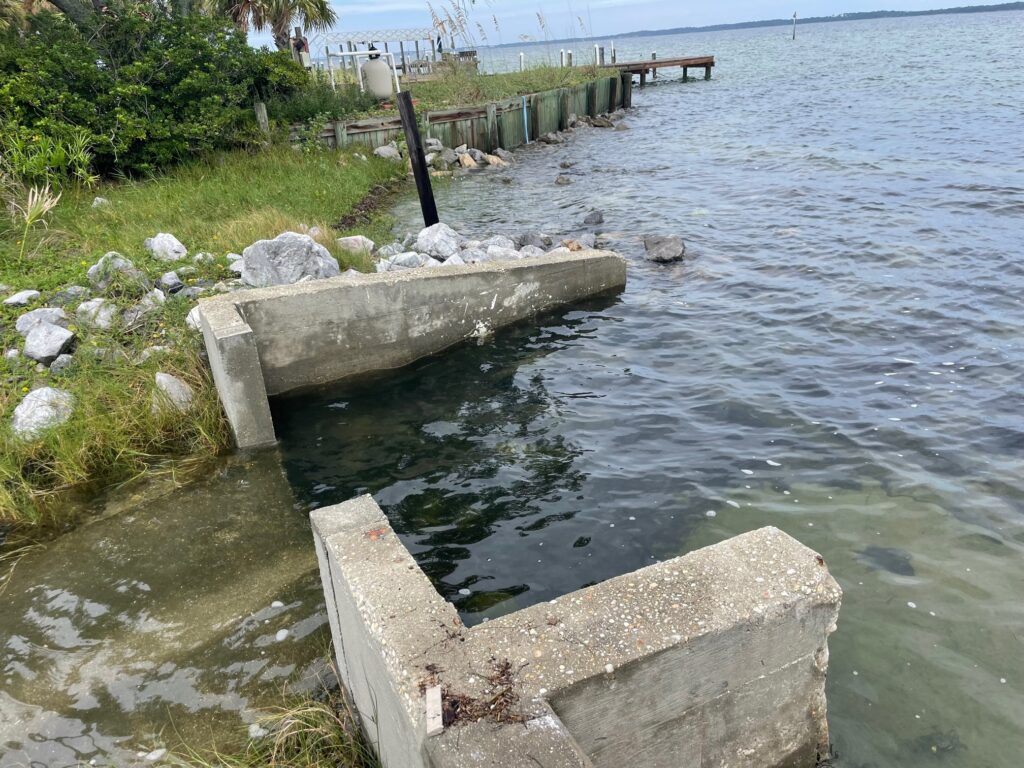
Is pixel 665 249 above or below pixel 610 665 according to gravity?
below

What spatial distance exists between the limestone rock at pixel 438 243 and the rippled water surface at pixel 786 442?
2.74 m

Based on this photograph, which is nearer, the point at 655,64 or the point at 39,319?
the point at 39,319

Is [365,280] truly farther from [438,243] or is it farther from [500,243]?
[500,243]

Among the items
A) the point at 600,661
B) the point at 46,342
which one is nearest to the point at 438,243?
the point at 46,342

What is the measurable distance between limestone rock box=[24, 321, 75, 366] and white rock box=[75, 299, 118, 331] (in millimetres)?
289

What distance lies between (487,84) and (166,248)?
21780 mm

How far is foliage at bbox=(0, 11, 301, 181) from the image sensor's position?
1266 cm

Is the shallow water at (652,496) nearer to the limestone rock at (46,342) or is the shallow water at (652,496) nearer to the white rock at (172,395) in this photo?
the white rock at (172,395)

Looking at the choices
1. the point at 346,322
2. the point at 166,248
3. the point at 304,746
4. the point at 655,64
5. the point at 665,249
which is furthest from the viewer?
the point at 655,64

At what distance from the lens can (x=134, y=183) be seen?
13562mm

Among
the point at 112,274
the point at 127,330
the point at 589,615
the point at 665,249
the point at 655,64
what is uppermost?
the point at 655,64

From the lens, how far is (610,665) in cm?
283

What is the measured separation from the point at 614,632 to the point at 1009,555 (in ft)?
12.9

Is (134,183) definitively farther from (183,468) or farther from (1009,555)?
(1009,555)
